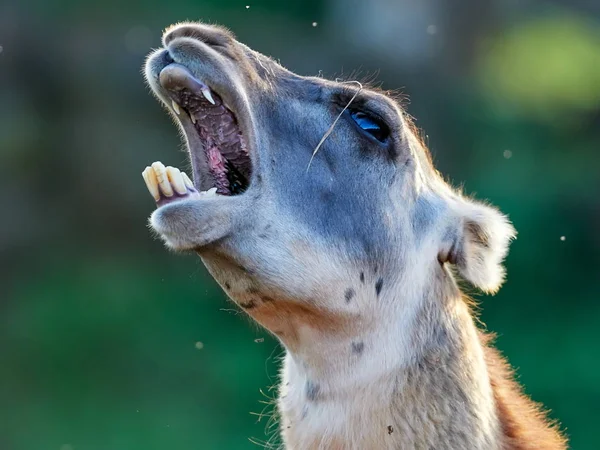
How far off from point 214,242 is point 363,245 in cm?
57

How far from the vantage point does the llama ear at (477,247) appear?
3580 mm

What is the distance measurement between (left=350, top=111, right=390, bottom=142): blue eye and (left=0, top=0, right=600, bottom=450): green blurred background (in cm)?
559

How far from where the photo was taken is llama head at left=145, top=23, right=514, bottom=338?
10.3 ft

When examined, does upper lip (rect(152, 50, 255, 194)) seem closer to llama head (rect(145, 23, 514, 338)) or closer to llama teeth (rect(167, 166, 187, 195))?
llama head (rect(145, 23, 514, 338))

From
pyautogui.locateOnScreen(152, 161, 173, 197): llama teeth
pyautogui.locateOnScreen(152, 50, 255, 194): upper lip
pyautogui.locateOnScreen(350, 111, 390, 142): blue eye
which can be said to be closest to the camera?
pyautogui.locateOnScreen(152, 161, 173, 197): llama teeth

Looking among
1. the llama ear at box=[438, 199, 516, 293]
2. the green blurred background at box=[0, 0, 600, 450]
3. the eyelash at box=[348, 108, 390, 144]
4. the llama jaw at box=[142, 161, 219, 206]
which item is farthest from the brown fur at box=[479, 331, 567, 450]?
the green blurred background at box=[0, 0, 600, 450]

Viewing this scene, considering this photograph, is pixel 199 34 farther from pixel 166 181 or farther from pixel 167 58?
pixel 166 181

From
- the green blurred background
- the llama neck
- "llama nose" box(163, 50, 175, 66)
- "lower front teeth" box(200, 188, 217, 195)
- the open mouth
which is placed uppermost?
the green blurred background

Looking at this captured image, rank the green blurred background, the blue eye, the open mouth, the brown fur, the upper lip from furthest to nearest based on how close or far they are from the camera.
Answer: the green blurred background → the blue eye → the brown fur → the open mouth → the upper lip

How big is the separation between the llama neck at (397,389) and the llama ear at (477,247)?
7.7 inches

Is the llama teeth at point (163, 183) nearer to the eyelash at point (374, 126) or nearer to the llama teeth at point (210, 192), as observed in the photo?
the llama teeth at point (210, 192)

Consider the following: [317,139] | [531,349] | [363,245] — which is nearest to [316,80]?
[317,139]

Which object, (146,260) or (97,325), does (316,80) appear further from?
(146,260)

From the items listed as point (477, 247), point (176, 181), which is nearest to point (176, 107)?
point (176, 181)
